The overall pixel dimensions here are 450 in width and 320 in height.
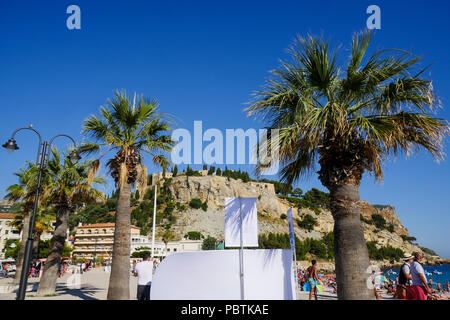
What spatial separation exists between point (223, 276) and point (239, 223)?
40.4 inches

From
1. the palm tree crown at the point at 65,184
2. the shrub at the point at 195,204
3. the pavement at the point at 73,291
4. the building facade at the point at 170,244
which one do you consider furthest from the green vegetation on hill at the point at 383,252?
the palm tree crown at the point at 65,184

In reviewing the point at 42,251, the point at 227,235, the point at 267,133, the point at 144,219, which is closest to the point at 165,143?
the point at 267,133

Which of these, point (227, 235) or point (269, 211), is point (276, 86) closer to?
point (227, 235)

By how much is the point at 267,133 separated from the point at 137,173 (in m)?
5.21

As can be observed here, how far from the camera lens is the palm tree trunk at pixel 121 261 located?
29.7ft

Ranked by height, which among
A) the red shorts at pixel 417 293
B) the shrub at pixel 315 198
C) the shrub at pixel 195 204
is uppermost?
the shrub at pixel 315 198

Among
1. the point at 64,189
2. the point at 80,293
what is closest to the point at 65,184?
the point at 64,189

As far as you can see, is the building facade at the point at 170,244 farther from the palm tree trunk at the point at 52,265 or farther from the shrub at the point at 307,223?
the palm tree trunk at the point at 52,265

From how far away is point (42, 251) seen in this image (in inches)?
1759

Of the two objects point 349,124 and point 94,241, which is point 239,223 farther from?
point 94,241

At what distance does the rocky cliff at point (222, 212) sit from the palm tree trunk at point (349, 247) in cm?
11625

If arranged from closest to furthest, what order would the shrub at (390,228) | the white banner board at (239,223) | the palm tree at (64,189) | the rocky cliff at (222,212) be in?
the white banner board at (239,223)
the palm tree at (64,189)
the rocky cliff at (222,212)
the shrub at (390,228)

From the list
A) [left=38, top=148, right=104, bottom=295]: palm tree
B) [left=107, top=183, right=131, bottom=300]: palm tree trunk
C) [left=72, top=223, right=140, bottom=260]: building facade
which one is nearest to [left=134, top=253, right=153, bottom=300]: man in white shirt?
[left=107, top=183, right=131, bottom=300]: palm tree trunk
